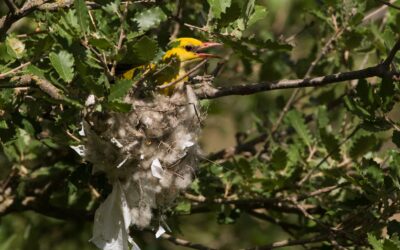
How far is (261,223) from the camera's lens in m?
4.44

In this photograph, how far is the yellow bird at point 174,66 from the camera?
2.17 meters

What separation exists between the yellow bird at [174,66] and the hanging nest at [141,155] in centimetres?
5

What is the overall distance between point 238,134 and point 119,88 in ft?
5.60

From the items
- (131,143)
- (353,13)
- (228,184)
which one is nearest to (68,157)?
(228,184)

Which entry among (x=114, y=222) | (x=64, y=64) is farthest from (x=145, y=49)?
(x=114, y=222)

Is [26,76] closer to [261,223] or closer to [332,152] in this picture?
[332,152]

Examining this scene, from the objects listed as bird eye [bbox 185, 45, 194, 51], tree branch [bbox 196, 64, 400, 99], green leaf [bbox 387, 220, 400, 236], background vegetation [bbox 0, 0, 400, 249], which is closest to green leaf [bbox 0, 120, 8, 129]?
background vegetation [bbox 0, 0, 400, 249]

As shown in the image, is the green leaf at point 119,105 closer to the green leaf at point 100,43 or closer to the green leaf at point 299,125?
the green leaf at point 100,43

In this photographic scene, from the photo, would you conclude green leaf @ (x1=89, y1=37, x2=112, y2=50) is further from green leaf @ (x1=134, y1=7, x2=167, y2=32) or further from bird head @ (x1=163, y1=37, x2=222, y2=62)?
bird head @ (x1=163, y1=37, x2=222, y2=62)

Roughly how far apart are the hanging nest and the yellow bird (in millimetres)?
54

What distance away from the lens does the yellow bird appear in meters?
2.17

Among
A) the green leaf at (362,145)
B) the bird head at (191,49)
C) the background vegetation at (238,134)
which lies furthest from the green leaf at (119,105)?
the green leaf at (362,145)

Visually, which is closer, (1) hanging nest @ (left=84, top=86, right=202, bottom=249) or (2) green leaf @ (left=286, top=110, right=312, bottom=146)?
(1) hanging nest @ (left=84, top=86, right=202, bottom=249)

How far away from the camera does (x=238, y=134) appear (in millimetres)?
3639
